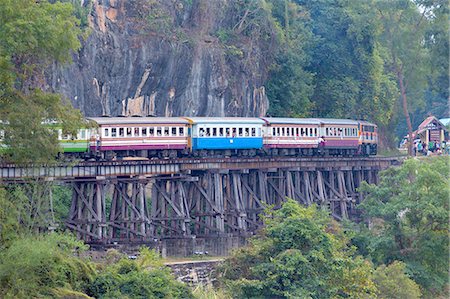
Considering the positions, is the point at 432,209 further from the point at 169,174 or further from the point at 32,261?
the point at 32,261

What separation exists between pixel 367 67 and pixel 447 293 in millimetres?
23864

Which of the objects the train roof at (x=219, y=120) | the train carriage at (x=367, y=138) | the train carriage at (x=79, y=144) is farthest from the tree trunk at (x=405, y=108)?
the train carriage at (x=79, y=144)

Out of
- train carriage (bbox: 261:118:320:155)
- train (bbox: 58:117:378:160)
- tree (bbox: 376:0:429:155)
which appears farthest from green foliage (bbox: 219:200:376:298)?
tree (bbox: 376:0:429:155)

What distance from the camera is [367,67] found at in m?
61.8

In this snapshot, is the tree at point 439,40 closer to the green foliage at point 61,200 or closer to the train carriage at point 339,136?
the train carriage at point 339,136

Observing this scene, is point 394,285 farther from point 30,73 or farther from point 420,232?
point 30,73

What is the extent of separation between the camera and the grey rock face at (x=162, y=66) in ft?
141

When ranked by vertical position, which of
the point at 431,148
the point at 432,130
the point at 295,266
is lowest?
the point at 295,266

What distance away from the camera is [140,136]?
4041 centimetres

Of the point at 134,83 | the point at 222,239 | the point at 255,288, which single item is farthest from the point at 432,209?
the point at 134,83

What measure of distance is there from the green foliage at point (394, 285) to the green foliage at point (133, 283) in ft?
28.6

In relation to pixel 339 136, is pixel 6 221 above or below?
below

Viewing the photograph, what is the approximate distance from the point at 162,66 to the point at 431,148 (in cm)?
2479

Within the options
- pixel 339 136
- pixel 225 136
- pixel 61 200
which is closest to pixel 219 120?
pixel 225 136
